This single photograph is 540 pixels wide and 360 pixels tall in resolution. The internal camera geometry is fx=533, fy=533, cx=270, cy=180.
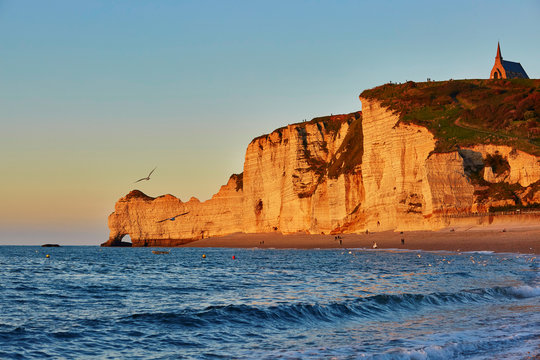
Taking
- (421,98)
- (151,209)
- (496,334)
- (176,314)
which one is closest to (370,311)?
(496,334)

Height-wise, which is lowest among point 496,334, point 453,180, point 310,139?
point 496,334

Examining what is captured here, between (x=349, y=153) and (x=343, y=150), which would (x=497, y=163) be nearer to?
(x=349, y=153)

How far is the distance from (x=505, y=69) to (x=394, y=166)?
54081mm

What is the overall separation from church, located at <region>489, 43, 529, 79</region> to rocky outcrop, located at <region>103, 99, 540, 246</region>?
35236mm

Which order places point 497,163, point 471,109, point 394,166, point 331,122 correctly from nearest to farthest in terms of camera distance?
1. point 497,163
2. point 394,166
3. point 471,109
4. point 331,122

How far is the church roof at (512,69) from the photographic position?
4092 inches

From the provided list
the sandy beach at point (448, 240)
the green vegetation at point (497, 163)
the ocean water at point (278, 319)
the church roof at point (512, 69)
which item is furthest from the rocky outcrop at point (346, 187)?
the church roof at point (512, 69)

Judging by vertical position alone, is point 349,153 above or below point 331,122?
below

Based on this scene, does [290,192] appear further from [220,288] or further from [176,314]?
[176,314]

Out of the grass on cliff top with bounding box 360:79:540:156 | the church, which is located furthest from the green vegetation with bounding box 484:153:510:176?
the church

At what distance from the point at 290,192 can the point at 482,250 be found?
45.5 metres

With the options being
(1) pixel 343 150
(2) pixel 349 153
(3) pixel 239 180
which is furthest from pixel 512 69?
(3) pixel 239 180

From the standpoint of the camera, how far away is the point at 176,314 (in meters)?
15.3

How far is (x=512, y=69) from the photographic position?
105 metres
